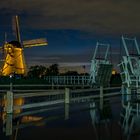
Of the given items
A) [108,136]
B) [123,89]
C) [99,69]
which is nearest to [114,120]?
[108,136]

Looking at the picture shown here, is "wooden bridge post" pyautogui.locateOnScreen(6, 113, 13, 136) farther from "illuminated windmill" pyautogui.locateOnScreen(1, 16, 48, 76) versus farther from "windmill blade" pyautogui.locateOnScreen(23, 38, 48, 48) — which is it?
"windmill blade" pyautogui.locateOnScreen(23, 38, 48, 48)

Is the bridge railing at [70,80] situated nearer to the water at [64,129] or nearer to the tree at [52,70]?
the water at [64,129]

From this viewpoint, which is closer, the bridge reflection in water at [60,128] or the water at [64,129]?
the water at [64,129]

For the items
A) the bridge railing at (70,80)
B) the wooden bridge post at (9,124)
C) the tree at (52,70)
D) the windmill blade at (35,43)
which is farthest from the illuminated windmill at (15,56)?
the wooden bridge post at (9,124)

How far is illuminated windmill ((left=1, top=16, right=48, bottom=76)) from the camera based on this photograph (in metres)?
69.2

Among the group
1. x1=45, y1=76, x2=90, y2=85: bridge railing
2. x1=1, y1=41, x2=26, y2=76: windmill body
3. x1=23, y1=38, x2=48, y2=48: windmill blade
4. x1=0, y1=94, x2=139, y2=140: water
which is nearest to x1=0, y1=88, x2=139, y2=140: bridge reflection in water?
x1=0, y1=94, x2=139, y2=140: water

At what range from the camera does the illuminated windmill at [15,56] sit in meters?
69.2

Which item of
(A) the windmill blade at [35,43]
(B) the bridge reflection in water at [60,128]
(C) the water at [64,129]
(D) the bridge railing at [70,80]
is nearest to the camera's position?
(C) the water at [64,129]

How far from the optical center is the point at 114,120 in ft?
48.0

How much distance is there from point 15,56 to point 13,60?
2.62ft

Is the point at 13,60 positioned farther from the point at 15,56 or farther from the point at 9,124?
the point at 9,124

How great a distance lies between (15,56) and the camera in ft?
229

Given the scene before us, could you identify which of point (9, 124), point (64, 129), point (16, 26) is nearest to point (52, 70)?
point (16, 26)

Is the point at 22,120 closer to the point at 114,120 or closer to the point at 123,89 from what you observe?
the point at 114,120
